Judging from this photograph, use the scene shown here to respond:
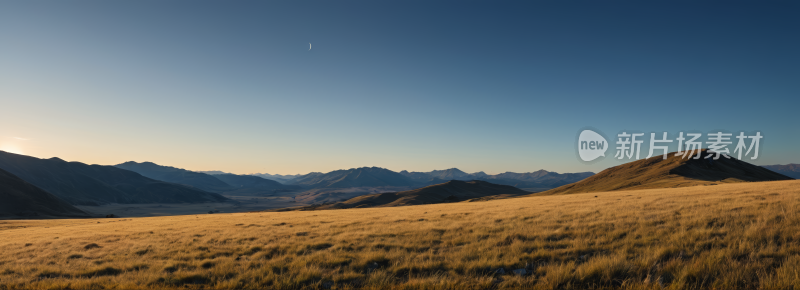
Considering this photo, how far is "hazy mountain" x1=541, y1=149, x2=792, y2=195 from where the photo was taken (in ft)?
326

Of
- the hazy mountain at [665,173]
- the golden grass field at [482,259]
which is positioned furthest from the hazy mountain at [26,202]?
the hazy mountain at [665,173]

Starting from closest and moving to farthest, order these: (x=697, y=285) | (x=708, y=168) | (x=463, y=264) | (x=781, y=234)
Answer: (x=697, y=285) → (x=463, y=264) → (x=781, y=234) → (x=708, y=168)

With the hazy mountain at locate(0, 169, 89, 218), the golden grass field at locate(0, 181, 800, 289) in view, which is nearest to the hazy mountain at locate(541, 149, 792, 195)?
the golden grass field at locate(0, 181, 800, 289)

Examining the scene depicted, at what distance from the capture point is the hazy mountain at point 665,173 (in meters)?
99.5

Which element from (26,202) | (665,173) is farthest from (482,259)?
(26,202)

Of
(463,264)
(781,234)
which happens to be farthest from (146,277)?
(781,234)

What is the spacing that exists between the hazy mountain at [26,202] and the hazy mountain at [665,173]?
624 ft

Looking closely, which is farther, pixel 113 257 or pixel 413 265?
pixel 113 257

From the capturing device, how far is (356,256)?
457 inches

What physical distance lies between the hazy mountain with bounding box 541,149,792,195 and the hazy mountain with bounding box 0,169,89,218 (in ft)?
624

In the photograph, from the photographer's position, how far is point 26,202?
134 m

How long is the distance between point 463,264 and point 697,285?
17.8 ft

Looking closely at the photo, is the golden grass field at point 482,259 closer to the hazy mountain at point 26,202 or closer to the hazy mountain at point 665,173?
the hazy mountain at point 665,173

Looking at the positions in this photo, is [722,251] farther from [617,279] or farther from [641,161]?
[641,161]
